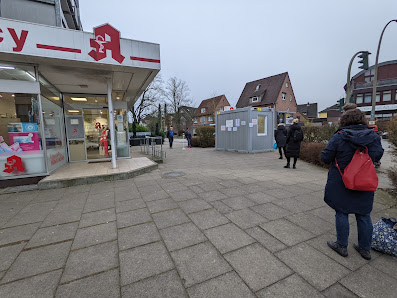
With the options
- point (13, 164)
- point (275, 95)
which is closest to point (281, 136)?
point (13, 164)

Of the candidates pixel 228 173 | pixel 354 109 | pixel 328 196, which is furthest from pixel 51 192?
pixel 354 109

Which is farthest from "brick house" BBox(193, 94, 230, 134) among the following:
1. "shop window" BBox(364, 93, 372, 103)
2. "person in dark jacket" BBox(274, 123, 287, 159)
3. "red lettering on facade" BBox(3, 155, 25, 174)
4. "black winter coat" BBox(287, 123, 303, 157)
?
"red lettering on facade" BBox(3, 155, 25, 174)

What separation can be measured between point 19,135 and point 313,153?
31.6 feet

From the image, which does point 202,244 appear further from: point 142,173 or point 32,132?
point 32,132

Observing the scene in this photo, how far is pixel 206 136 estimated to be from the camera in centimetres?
1559

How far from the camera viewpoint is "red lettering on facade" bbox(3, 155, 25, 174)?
502 centimetres

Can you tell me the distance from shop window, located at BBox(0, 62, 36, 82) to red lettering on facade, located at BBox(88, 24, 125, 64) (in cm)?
176

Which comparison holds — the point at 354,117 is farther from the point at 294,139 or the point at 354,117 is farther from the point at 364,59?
the point at 364,59

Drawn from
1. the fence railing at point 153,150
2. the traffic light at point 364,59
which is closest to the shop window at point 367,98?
the traffic light at point 364,59

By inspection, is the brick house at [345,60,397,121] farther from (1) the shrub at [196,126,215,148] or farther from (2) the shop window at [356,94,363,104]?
(1) the shrub at [196,126,215,148]

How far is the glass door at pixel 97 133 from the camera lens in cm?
830

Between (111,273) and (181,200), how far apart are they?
2.09 m

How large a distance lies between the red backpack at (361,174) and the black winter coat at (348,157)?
0.28ft

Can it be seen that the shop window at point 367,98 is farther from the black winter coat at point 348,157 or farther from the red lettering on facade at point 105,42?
the red lettering on facade at point 105,42
